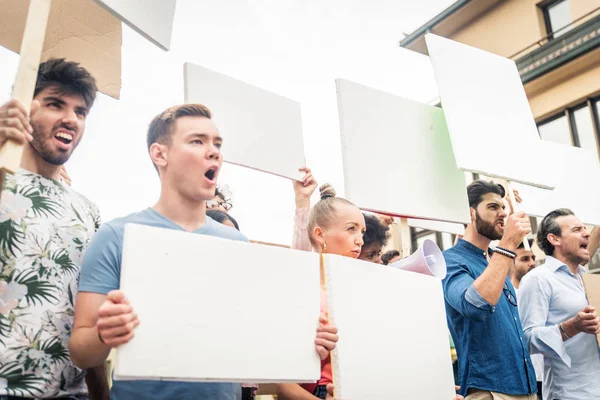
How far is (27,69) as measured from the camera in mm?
1374

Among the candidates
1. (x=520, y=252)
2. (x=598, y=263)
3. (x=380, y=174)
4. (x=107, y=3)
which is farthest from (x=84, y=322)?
(x=598, y=263)

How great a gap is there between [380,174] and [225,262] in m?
1.14

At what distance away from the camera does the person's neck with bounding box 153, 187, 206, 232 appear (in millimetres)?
1720

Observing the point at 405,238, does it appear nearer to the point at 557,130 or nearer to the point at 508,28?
the point at 557,130

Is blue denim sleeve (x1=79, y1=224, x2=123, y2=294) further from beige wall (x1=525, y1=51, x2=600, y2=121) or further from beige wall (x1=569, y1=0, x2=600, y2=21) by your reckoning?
beige wall (x1=569, y1=0, x2=600, y2=21)

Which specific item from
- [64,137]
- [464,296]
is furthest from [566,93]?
[64,137]

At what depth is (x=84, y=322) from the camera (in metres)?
1.42

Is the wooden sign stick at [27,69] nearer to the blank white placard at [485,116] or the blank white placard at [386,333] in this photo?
the blank white placard at [386,333]

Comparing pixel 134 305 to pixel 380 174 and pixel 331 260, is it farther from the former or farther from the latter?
pixel 380 174

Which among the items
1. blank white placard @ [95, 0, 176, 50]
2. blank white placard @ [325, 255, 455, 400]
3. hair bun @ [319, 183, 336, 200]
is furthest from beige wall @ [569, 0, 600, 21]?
blank white placard @ [95, 0, 176, 50]

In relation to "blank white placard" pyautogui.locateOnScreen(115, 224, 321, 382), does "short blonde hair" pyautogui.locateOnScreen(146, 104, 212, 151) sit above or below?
above

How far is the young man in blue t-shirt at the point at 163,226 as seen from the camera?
1.29 meters

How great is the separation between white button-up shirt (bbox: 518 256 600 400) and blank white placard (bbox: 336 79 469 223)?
703 millimetres

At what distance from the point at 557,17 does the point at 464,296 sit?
29.8ft
